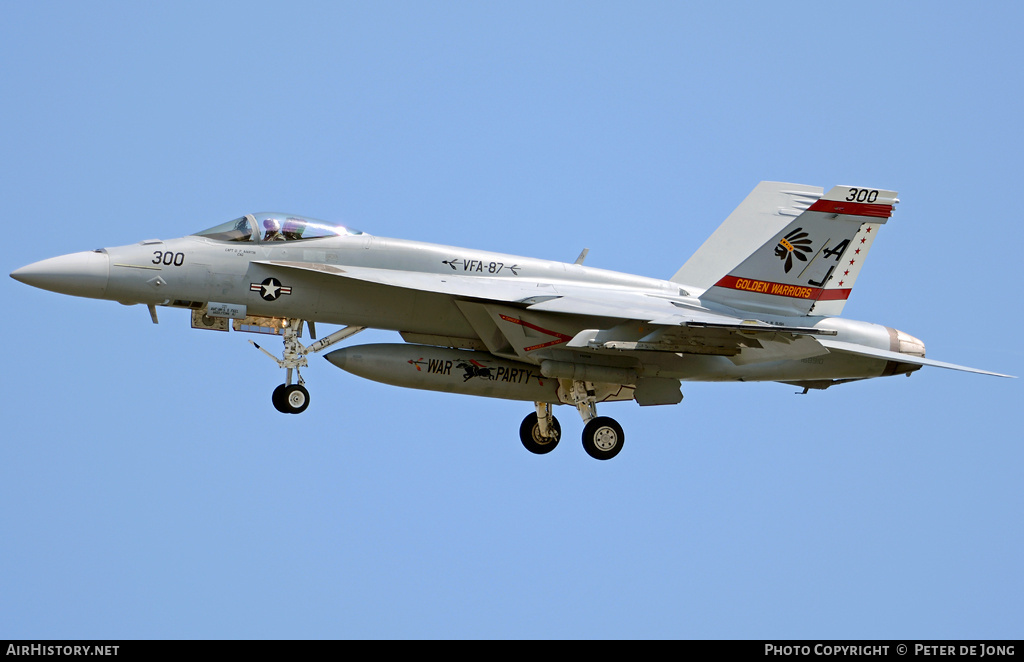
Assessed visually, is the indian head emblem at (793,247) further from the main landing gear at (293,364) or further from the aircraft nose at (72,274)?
the aircraft nose at (72,274)

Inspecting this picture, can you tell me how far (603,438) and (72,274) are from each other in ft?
23.2

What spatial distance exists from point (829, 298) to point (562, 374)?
389 cm

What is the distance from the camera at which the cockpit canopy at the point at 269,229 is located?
16844 millimetres

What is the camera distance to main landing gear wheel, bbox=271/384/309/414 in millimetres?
16906

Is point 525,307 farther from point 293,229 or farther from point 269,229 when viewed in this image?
point 269,229

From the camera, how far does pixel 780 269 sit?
18.3 m

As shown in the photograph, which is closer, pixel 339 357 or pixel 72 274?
pixel 72 274

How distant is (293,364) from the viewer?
1711cm

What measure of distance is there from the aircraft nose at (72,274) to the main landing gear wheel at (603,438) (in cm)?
651

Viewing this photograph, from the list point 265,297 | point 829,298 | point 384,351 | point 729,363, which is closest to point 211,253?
point 265,297

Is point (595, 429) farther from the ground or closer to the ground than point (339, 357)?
closer to the ground

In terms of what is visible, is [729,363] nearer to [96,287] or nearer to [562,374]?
[562,374]
